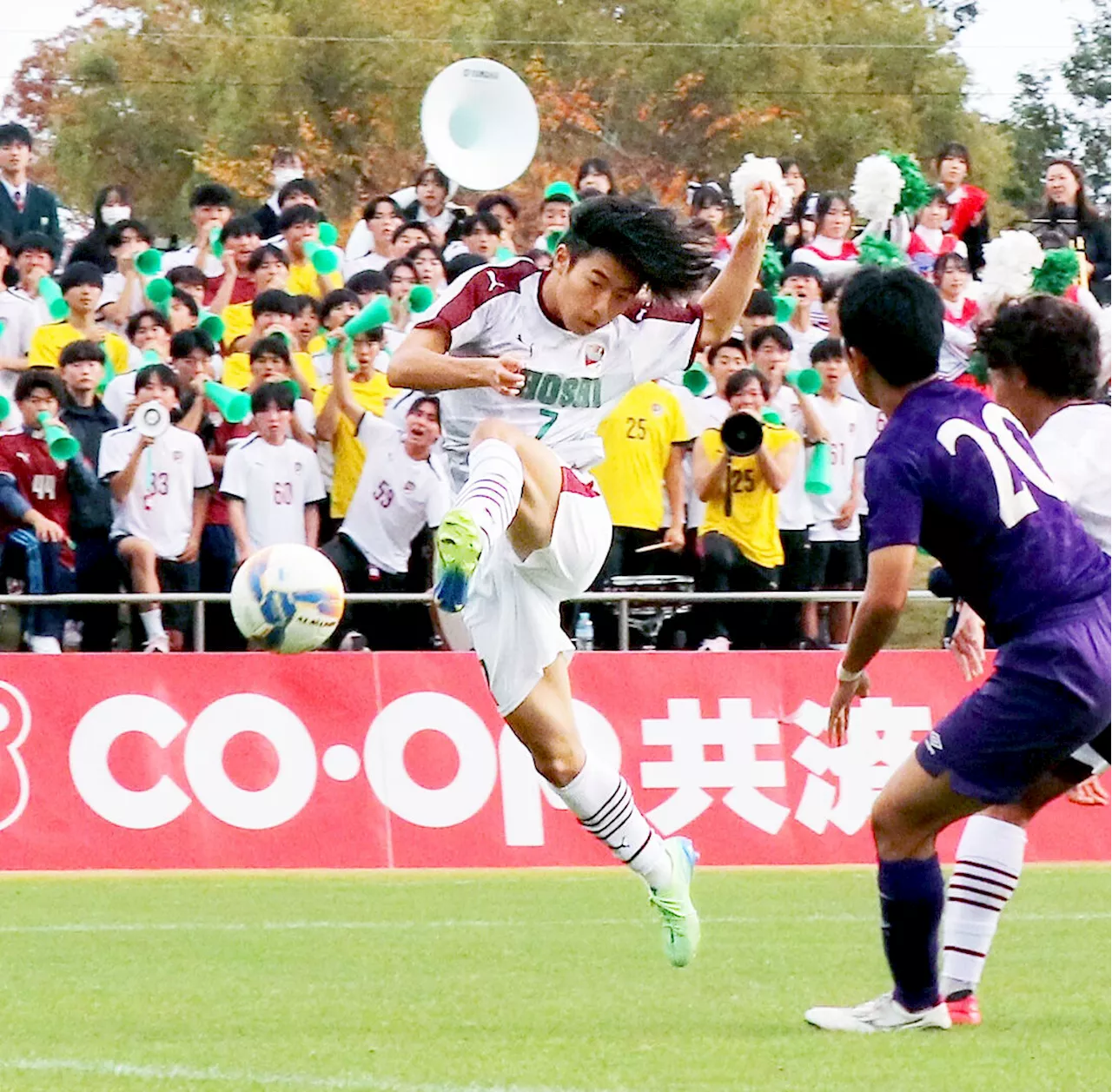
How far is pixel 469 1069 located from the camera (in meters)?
6.07

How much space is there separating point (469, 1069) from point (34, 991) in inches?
86.3

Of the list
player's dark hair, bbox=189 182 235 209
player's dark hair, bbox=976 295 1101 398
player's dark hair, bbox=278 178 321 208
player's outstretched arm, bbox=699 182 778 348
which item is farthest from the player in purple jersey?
player's dark hair, bbox=278 178 321 208

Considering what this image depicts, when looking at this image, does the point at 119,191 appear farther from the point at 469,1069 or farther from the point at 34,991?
the point at 469,1069

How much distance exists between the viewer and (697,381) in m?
14.4

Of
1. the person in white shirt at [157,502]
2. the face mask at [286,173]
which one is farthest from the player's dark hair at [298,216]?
the person in white shirt at [157,502]

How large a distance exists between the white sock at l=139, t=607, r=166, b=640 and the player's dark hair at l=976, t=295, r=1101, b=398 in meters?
6.84

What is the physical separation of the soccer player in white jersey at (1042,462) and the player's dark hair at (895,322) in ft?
2.32

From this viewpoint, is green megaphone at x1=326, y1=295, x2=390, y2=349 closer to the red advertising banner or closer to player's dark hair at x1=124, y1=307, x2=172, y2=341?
player's dark hair at x1=124, y1=307, x2=172, y2=341

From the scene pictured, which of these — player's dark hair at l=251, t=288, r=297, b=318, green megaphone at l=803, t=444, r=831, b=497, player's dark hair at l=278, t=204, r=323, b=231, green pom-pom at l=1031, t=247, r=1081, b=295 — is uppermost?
player's dark hair at l=278, t=204, r=323, b=231

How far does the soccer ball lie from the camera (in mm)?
7320

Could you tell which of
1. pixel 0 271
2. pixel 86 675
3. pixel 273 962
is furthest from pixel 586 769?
pixel 0 271

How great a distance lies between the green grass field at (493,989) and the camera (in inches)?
238

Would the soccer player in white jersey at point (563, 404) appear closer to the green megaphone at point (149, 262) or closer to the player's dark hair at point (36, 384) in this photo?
the player's dark hair at point (36, 384)

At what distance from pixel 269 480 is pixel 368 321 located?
1.21 meters
